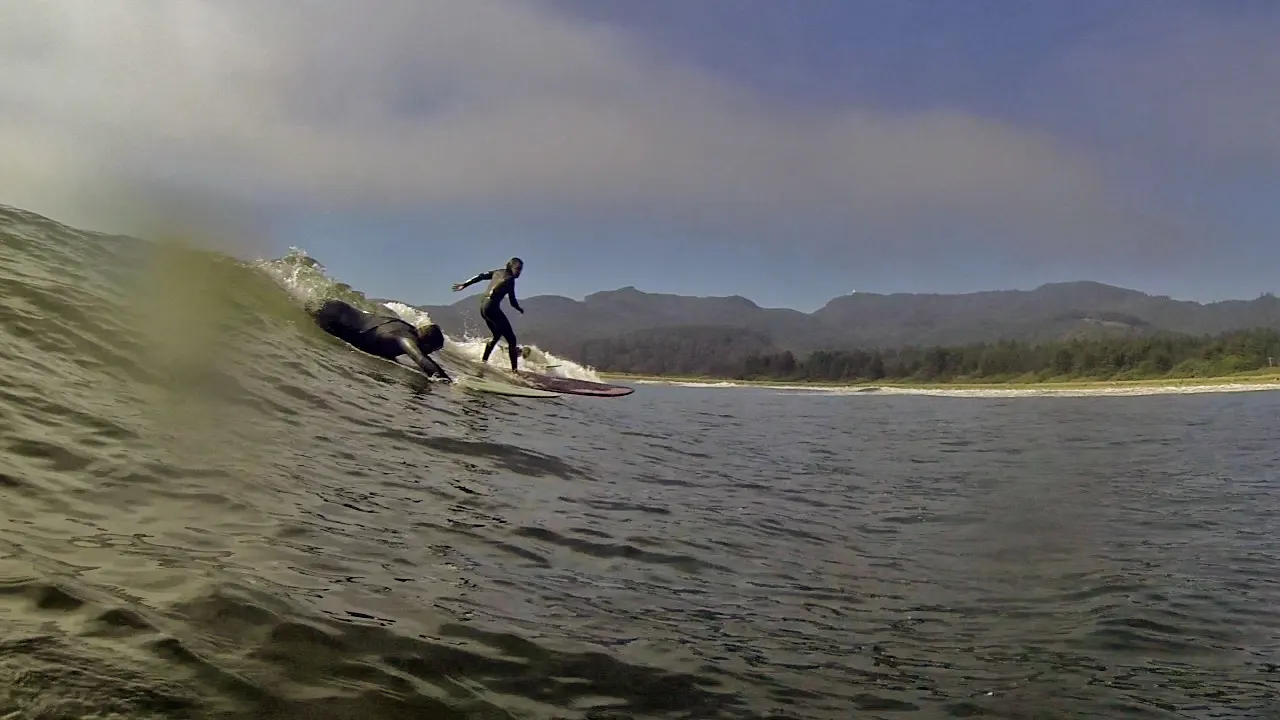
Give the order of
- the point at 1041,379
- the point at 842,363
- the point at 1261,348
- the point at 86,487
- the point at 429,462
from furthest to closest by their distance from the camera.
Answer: the point at 842,363
the point at 1041,379
the point at 1261,348
the point at 429,462
the point at 86,487

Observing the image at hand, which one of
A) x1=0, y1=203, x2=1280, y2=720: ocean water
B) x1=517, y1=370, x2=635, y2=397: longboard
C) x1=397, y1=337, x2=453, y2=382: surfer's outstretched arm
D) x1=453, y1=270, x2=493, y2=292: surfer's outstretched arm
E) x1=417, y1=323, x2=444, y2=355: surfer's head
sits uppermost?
x1=453, y1=270, x2=493, y2=292: surfer's outstretched arm

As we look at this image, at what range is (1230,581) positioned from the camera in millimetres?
6418

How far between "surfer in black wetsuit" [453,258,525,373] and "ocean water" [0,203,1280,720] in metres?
7.63

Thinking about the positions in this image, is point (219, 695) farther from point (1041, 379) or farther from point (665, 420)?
point (1041, 379)

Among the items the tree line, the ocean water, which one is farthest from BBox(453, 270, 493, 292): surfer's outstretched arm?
the tree line

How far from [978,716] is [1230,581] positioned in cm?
400

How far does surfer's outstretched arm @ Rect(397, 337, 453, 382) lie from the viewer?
18328 mm

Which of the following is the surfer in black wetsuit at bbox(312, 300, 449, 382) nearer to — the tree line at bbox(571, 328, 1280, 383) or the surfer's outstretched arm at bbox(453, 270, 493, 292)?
the surfer's outstretched arm at bbox(453, 270, 493, 292)

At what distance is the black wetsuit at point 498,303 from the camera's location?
20594mm

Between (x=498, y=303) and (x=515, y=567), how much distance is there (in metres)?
15.6

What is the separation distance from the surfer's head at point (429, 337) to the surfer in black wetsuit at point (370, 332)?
0.34 meters

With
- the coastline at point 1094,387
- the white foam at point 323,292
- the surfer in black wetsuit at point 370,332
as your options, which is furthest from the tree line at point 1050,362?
the surfer in black wetsuit at point 370,332

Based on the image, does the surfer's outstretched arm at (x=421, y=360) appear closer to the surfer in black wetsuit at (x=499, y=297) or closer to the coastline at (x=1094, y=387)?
the surfer in black wetsuit at (x=499, y=297)

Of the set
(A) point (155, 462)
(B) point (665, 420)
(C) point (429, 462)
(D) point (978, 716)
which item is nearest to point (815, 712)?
(D) point (978, 716)
